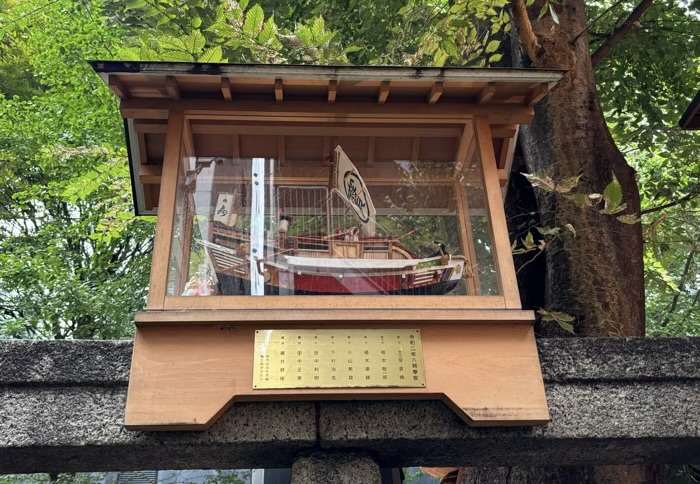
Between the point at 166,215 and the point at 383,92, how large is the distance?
47.4 inches

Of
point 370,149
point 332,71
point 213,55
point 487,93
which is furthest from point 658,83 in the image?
point 213,55

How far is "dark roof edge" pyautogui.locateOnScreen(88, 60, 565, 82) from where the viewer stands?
8.46 feet

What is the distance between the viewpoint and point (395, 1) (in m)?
5.74

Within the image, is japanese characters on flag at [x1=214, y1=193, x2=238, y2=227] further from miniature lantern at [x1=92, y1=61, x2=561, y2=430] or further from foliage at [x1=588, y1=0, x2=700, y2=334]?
foliage at [x1=588, y1=0, x2=700, y2=334]

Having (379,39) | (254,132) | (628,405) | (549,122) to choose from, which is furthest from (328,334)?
(379,39)

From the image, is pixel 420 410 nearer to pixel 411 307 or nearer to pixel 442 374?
pixel 442 374

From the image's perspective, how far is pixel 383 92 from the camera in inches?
108

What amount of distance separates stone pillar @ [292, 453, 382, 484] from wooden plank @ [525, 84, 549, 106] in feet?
6.37

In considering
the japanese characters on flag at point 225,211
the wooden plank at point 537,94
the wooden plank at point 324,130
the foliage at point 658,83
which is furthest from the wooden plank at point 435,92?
the foliage at point 658,83

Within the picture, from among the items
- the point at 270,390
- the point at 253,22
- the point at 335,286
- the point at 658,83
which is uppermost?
the point at 658,83

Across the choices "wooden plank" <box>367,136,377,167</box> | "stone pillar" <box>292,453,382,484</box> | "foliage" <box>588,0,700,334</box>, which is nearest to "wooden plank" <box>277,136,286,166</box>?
"wooden plank" <box>367,136,377,167</box>

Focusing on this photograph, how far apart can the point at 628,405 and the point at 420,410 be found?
978 millimetres

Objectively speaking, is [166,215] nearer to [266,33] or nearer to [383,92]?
[383,92]

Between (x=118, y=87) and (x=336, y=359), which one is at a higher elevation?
(x=118, y=87)
